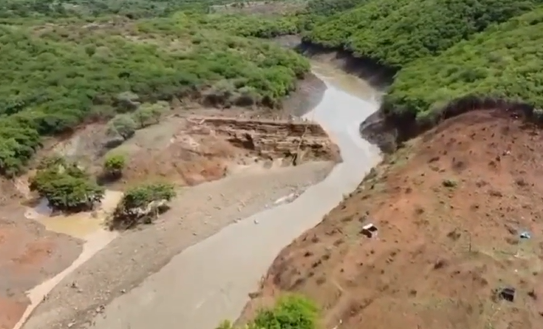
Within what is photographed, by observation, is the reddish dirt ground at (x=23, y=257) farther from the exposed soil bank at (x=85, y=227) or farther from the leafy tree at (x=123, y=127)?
the leafy tree at (x=123, y=127)

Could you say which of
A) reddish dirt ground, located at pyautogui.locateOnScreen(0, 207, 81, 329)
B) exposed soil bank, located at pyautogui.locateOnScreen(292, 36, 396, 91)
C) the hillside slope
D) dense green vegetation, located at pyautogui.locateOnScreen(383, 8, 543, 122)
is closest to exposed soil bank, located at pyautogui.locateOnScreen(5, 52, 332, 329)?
reddish dirt ground, located at pyautogui.locateOnScreen(0, 207, 81, 329)

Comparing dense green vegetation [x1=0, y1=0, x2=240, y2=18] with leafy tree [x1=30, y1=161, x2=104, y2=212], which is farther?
dense green vegetation [x1=0, y1=0, x2=240, y2=18]

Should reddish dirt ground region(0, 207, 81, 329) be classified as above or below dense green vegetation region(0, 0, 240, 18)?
above

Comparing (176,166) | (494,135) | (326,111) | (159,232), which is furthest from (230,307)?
(326,111)

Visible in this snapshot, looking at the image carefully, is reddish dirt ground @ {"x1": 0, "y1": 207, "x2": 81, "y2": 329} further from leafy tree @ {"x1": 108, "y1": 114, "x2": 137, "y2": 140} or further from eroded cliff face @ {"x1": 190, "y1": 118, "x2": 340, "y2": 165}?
eroded cliff face @ {"x1": 190, "y1": 118, "x2": 340, "y2": 165}

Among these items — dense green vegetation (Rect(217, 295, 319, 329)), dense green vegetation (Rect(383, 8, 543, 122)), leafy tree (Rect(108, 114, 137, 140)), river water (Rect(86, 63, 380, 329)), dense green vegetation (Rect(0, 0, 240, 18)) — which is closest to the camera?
dense green vegetation (Rect(217, 295, 319, 329))

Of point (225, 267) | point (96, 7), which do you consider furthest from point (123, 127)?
point (96, 7)

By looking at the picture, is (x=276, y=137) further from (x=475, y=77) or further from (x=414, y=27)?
(x=414, y=27)

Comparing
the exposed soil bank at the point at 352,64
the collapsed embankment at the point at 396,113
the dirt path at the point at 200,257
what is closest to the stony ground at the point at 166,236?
the dirt path at the point at 200,257
